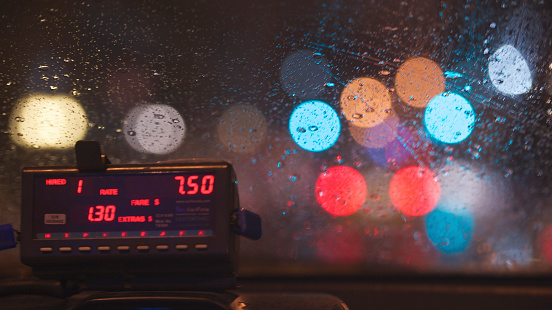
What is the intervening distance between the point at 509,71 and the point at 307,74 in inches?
27.9

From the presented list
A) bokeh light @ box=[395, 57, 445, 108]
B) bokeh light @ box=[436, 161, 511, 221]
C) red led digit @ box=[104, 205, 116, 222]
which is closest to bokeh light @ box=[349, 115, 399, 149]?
bokeh light @ box=[395, 57, 445, 108]

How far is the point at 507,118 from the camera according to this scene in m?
1.51

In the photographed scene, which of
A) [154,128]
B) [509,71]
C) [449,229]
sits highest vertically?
[509,71]

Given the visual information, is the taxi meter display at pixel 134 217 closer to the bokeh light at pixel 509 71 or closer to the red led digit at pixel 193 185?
the red led digit at pixel 193 185

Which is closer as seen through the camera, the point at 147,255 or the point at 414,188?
the point at 147,255

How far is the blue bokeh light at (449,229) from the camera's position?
1453mm

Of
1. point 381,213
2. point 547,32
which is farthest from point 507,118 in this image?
point 381,213

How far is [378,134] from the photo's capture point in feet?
5.00

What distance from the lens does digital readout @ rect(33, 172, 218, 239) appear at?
993 millimetres

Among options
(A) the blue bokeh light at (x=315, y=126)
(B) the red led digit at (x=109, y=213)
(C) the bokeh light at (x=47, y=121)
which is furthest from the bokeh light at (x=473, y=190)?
(C) the bokeh light at (x=47, y=121)

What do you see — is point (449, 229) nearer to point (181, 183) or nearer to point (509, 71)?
point (509, 71)

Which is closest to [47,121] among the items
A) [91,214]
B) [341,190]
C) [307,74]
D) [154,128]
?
[154,128]

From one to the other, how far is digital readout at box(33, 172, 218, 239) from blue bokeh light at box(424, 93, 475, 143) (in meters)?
0.87

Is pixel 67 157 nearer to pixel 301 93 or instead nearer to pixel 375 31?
pixel 301 93
